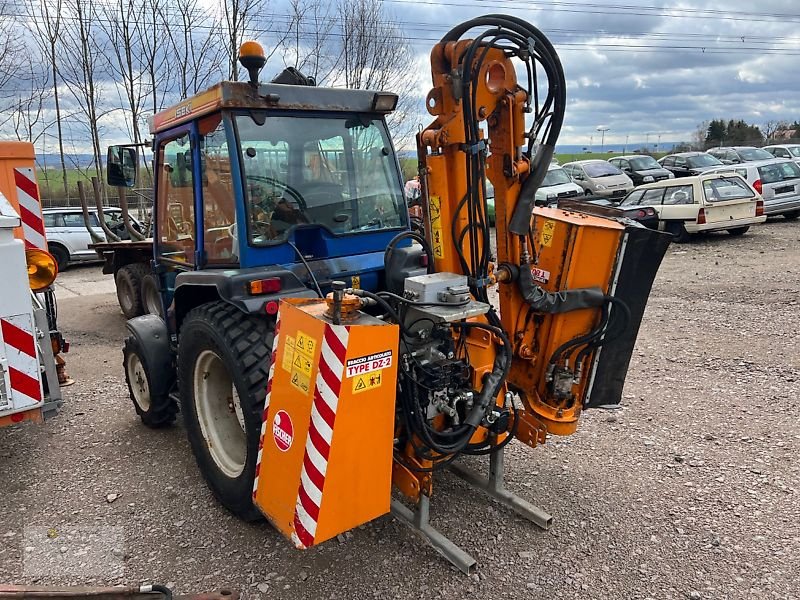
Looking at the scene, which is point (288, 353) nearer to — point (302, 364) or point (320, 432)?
point (302, 364)

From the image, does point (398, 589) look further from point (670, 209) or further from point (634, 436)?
point (670, 209)

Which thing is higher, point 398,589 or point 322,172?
point 322,172

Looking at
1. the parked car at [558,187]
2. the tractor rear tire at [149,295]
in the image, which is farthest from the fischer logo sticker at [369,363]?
the parked car at [558,187]

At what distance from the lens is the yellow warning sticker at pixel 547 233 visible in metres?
3.12

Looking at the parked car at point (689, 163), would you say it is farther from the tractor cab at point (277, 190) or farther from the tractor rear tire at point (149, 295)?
the tractor cab at point (277, 190)

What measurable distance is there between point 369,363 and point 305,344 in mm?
284

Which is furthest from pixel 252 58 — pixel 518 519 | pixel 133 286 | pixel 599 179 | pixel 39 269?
pixel 599 179

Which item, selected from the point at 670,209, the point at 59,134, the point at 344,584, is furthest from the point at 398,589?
the point at 59,134

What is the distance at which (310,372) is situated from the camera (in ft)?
7.99

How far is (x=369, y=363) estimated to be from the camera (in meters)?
2.40

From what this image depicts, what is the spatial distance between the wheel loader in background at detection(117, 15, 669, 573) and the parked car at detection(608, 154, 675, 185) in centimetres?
1835

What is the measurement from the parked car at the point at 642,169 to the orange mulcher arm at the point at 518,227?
61.0 feet

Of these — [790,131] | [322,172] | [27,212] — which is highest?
[790,131]

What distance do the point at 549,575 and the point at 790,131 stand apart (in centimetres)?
4885
